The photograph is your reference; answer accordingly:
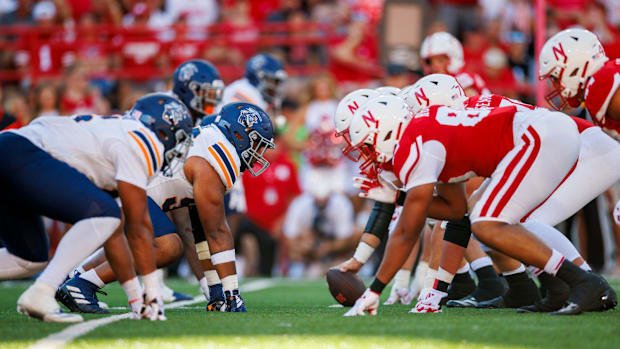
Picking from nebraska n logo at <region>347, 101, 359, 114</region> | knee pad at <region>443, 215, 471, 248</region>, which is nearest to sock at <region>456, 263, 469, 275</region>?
knee pad at <region>443, 215, 471, 248</region>

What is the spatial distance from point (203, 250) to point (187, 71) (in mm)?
1842

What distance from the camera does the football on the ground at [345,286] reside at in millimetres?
6198

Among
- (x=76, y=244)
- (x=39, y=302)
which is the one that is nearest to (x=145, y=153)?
(x=76, y=244)

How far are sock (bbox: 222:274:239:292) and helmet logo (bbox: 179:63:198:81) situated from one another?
7.38 ft

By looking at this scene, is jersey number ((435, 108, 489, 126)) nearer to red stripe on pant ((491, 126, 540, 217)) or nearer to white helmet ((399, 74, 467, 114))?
red stripe on pant ((491, 126, 540, 217))

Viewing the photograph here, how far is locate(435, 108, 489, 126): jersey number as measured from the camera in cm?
530

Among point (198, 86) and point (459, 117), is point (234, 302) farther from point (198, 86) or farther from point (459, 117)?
point (198, 86)

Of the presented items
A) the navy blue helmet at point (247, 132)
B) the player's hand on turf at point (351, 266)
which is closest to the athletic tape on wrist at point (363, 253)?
the player's hand on turf at point (351, 266)

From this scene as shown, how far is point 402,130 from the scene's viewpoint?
5293 millimetres

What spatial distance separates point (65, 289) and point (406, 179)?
7.94 feet

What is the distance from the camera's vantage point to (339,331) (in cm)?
448

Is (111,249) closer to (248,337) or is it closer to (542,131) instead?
(248,337)

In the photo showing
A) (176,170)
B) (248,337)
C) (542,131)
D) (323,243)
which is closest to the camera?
(248,337)

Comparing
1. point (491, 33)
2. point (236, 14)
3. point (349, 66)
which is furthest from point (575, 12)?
point (236, 14)
